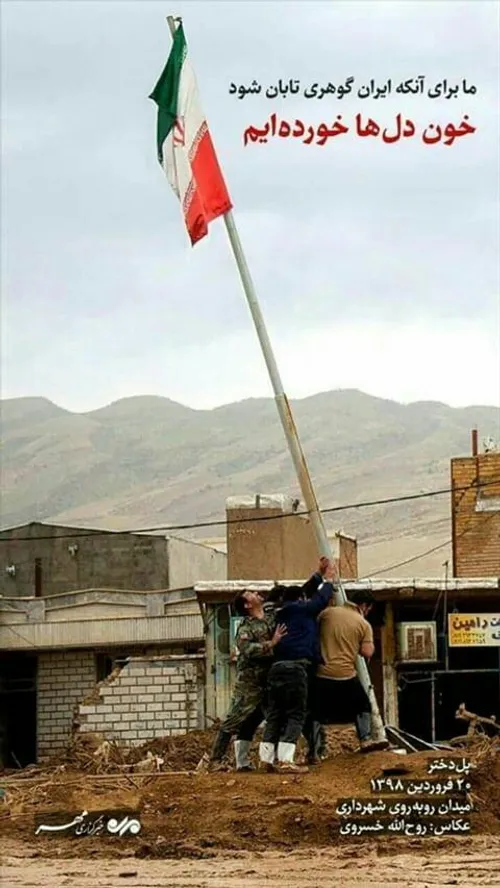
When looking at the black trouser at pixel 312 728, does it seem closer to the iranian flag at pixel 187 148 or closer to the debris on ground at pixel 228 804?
the debris on ground at pixel 228 804

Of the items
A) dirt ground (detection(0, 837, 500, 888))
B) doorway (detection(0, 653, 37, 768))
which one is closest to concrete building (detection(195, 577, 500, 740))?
doorway (detection(0, 653, 37, 768))

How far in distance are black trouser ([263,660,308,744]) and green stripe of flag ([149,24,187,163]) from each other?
597 cm

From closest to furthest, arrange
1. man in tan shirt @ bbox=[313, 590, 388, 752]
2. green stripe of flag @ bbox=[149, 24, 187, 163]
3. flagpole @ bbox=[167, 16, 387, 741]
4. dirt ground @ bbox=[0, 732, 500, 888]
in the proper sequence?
dirt ground @ bbox=[0, 732, 500, 888] < man in tan shirt @ bbox=[313, 590, 388, 752] < flagpole @ bbox=[167, 16, 387, 741] < green stripe of flag @ bbox=[149, 24, 187, 163]

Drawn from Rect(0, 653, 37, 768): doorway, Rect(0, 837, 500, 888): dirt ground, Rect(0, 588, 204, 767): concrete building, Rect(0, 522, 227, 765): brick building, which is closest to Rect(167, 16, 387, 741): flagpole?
Rect(0, 837, 500, 888): dirt ground

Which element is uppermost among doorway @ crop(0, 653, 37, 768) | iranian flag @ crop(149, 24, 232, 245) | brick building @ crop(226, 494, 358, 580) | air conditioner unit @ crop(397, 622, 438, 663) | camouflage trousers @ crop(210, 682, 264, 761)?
iranian flag @ crop(149, 24, 232, 245)

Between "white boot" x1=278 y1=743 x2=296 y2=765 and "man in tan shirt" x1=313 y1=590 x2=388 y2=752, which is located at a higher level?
"man in tan shirt" x1=313 y1=590 x2=388 y2=752

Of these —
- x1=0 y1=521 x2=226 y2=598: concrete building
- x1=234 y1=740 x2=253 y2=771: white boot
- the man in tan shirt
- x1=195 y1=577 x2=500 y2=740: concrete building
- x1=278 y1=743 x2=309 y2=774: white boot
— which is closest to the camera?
x1=278 y1=743 x2=309 y2=774: white boot

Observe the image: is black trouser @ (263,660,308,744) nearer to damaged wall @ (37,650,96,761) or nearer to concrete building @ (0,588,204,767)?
concrete building @ (0,588,204,767)

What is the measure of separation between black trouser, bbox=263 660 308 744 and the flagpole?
5.48 feet

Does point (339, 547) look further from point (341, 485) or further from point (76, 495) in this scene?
point (76, 495)

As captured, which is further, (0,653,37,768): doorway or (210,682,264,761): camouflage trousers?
(0,653,37,768): doorway

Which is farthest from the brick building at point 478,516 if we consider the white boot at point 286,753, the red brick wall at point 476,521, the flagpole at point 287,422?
the white boot at point 286,753

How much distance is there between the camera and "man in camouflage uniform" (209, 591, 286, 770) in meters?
13.8

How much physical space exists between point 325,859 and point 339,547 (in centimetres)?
2720
